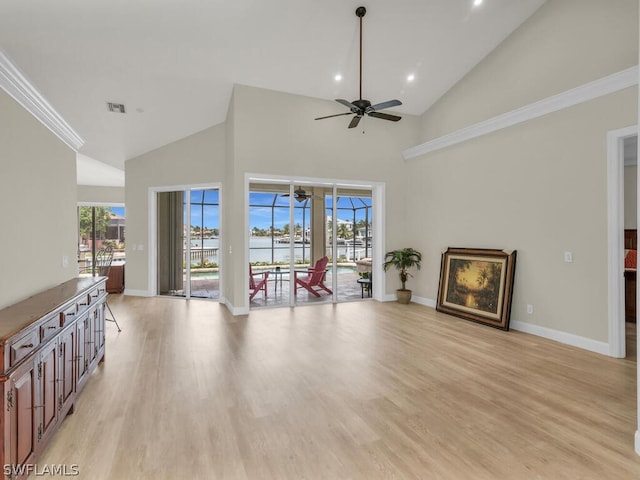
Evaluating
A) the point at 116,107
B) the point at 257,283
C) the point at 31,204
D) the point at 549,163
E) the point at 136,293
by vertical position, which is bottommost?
the point at 136,293

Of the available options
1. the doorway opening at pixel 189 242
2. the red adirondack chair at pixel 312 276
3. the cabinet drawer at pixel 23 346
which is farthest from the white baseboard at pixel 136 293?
the cabinet drawer at pixel 23 346


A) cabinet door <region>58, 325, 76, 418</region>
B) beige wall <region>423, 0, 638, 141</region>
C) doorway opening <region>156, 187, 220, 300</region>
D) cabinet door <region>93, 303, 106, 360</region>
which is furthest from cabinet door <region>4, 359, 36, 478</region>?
beige wall <region>423, 0, 638, 141</region>

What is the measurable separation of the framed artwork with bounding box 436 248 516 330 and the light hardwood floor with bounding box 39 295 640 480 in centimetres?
54

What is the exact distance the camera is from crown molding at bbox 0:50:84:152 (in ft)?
8.74

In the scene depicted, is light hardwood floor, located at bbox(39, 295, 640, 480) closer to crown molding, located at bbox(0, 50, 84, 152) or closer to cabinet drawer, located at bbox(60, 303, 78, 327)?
cabinet drawer, located at bbox(60, 303, 78, 327)

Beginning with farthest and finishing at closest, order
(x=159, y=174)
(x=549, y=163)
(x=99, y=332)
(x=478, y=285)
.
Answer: (x=159, y=174) → (x=478, y=285) → (x=549, y=163) → (x=99, y=332)

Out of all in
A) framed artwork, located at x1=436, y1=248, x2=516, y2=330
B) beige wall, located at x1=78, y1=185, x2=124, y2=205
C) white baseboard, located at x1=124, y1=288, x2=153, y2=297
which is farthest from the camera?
beige wall, located at x1=78, y1=185, x2=124, y2=205

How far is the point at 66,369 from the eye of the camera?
2.57 meters

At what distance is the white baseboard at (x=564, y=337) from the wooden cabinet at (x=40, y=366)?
5.52m

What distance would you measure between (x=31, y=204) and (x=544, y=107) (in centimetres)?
625

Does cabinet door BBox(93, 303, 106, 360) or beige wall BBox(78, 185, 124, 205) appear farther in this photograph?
beige wall BBox(78, 185, 124, 205)

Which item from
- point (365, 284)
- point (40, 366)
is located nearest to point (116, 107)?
point (40, 366)

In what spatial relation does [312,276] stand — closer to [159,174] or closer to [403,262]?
[403,262]

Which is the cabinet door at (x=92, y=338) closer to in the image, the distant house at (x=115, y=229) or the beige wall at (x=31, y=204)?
the beige wall at (x=31, y=204)
